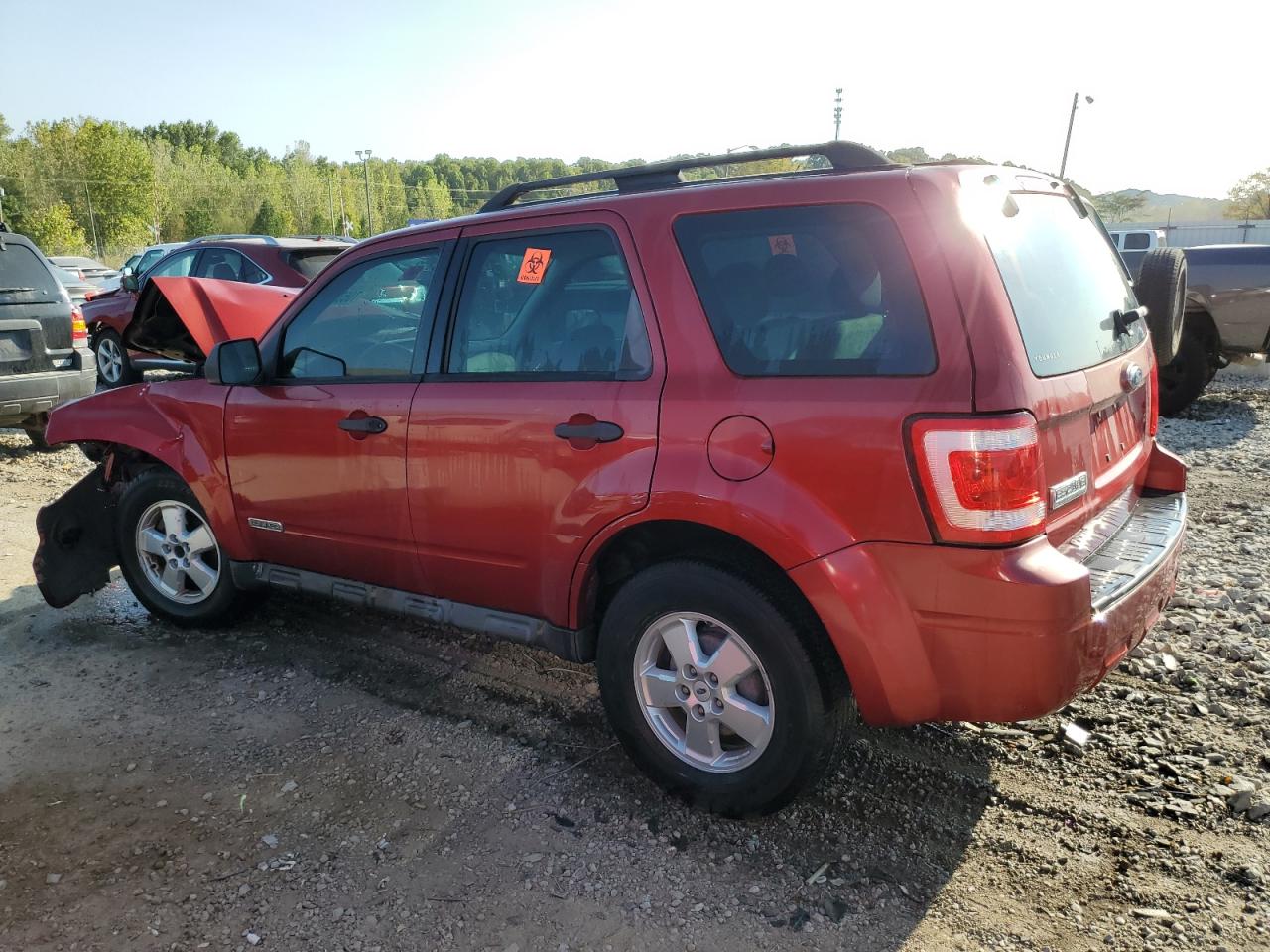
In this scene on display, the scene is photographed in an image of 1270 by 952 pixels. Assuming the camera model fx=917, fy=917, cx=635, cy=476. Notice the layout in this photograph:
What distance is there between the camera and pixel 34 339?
7.85 meters

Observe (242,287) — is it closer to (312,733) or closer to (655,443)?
(312,733)

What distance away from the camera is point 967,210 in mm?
2439

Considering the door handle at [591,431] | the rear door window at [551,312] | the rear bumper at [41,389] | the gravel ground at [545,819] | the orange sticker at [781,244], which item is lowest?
the gravel ground at [545,819]

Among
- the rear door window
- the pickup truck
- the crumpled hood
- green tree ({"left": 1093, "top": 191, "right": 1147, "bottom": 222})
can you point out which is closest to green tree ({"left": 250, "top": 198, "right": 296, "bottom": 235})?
green tree ({"left": 1093, "top": 191, "right": 1147, "bottom": 222})

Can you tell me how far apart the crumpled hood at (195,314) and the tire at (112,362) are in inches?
282

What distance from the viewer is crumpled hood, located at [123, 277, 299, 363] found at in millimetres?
4531

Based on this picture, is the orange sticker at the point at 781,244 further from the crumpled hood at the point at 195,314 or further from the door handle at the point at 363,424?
the crumpled hood at the point at 195,314

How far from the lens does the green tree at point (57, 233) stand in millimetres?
54281

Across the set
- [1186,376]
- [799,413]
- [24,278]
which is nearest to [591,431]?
[799,413]

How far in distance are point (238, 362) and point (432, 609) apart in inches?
52.4

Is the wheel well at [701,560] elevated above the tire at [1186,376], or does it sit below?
above

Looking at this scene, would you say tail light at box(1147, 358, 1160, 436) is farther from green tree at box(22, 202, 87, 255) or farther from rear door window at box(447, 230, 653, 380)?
green tree at box(22, 202, 87, 255)

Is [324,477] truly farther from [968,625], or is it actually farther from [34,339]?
[34,339]

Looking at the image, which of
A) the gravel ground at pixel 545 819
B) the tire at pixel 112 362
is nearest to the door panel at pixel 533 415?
the gravel ground at pixel 545 819
